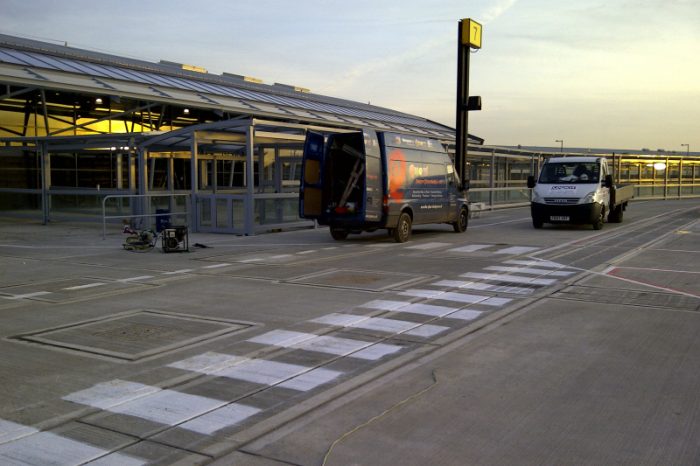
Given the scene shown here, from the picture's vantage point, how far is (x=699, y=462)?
3.77m

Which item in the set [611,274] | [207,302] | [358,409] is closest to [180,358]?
[358,409]

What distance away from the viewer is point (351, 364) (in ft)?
19.0

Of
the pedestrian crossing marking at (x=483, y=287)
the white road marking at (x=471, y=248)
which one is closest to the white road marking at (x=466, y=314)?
the pedestrian crossing marking at (x=483, y=287)

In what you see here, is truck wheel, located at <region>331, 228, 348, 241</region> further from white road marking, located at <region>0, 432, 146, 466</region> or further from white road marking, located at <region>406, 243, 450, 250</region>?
white road marking, located at <region>0, 432, 146, 466</region>

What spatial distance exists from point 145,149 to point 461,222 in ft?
32.8

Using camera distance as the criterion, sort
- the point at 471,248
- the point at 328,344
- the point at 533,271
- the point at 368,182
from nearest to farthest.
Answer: the point at 328,344 < the point at 533,271 < the point at 471,248 < the point at 368,182

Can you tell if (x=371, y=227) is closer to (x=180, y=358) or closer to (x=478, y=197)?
(x=180, y=358)

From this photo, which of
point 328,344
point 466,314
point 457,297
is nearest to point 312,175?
point 457,297

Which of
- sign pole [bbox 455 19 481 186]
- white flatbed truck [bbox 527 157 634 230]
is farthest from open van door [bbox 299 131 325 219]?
sign pole [bbox 455 19 481 186]

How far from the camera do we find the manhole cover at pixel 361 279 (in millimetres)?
9883

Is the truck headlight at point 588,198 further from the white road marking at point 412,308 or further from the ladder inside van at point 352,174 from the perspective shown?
the white road marking at point 412,308

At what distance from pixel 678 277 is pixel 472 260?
3.67 metres

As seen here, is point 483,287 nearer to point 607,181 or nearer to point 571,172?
point 571,172

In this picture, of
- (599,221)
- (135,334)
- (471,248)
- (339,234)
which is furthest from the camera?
(599,221)
